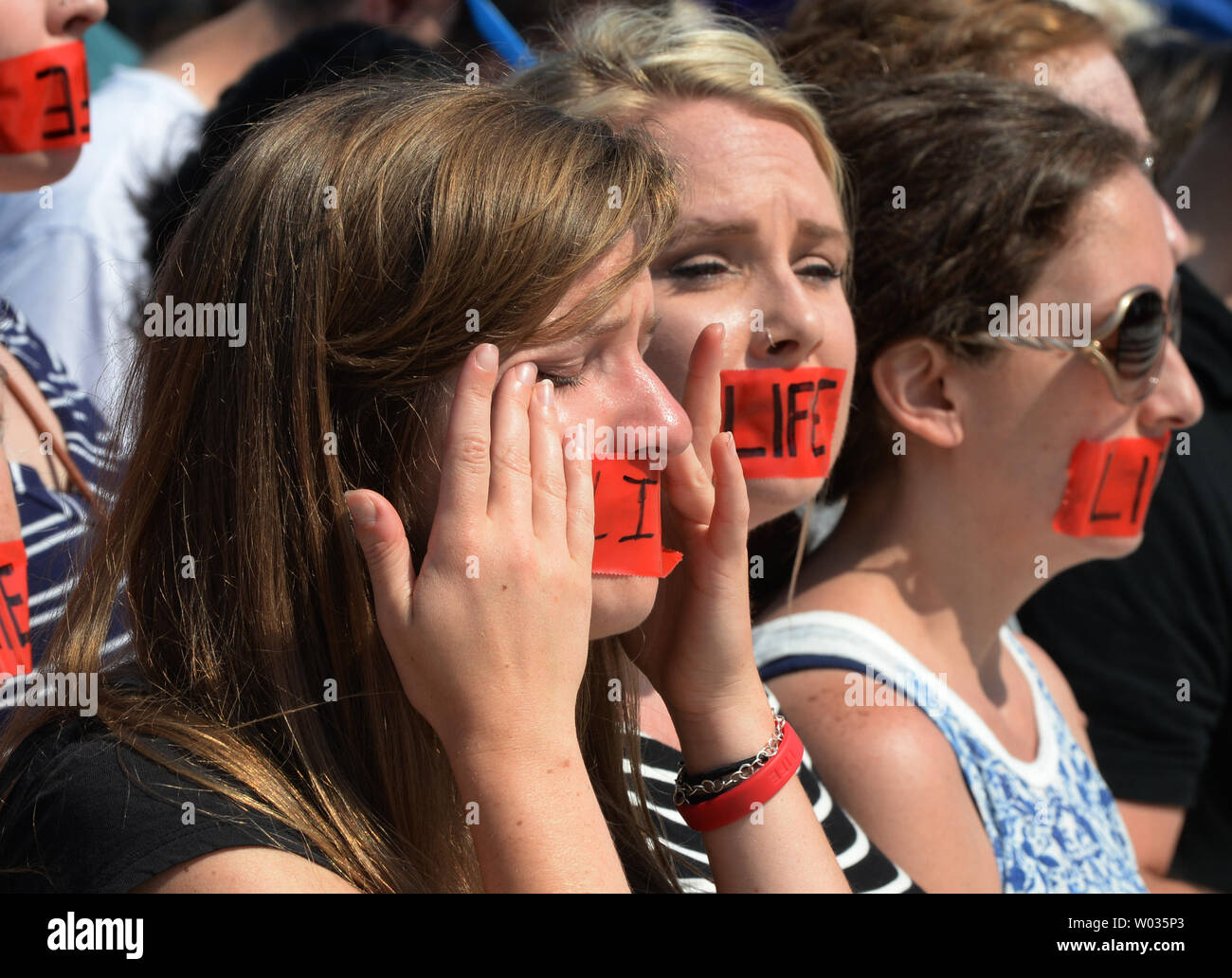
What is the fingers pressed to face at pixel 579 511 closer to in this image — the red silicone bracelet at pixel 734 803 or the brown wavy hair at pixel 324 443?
the brown wavy hair at pixel 324 443

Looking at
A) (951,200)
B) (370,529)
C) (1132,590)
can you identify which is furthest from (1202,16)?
(370,529)

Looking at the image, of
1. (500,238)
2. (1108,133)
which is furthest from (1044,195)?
(500,238)

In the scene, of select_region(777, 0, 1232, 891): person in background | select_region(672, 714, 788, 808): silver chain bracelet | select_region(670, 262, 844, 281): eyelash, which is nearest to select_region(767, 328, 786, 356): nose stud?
select_region(670, 262, 844, 281): eyelash

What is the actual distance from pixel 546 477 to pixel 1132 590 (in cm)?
231

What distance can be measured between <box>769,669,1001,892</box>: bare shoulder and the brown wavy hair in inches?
34.9

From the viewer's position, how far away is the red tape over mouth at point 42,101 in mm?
2193

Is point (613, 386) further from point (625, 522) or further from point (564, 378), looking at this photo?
point (625, 522)

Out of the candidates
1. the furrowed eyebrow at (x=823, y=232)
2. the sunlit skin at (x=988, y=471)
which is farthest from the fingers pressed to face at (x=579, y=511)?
the sunlit skin at (x=988, y=471)

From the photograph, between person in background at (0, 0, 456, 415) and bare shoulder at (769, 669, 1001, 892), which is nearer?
bare shoulder at (769, 669, 1001, 892)

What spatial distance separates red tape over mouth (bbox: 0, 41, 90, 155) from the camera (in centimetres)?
219

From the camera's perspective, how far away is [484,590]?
138cm

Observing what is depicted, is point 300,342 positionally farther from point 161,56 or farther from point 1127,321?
point 161,56

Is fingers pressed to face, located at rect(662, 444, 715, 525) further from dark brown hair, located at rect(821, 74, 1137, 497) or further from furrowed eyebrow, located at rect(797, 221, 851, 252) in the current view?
dark brown hair, located at rect(821, 74, 1137, 497)
